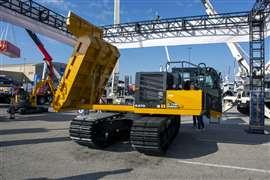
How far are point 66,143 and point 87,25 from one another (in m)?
3.52

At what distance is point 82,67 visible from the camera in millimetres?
6543

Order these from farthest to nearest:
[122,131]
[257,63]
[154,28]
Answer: [154,28] < [257,63] < [122,131]

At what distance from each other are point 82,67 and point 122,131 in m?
2.75

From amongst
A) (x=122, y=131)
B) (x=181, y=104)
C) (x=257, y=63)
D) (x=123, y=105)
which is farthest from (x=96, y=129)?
(x=257, y=63)

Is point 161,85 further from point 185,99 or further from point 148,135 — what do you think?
point 148,135

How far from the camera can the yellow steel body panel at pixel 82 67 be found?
6422 millimetres

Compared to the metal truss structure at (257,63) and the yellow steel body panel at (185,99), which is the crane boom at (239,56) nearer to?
the metal truss structure at (257,63)

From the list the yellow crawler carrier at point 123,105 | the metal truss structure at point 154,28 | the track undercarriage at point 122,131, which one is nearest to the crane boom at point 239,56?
the metal truss structure at point 154,28

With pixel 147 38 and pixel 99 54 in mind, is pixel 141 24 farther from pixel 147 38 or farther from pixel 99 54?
pixel 99 54

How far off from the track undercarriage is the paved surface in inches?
10.6

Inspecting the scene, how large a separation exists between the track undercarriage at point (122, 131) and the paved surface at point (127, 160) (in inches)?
10.6

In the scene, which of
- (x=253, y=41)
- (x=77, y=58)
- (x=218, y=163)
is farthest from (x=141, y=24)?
(x=218, y=163)

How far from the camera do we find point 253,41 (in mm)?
14469

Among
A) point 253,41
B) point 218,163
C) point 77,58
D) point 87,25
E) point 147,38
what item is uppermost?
point 147,38
